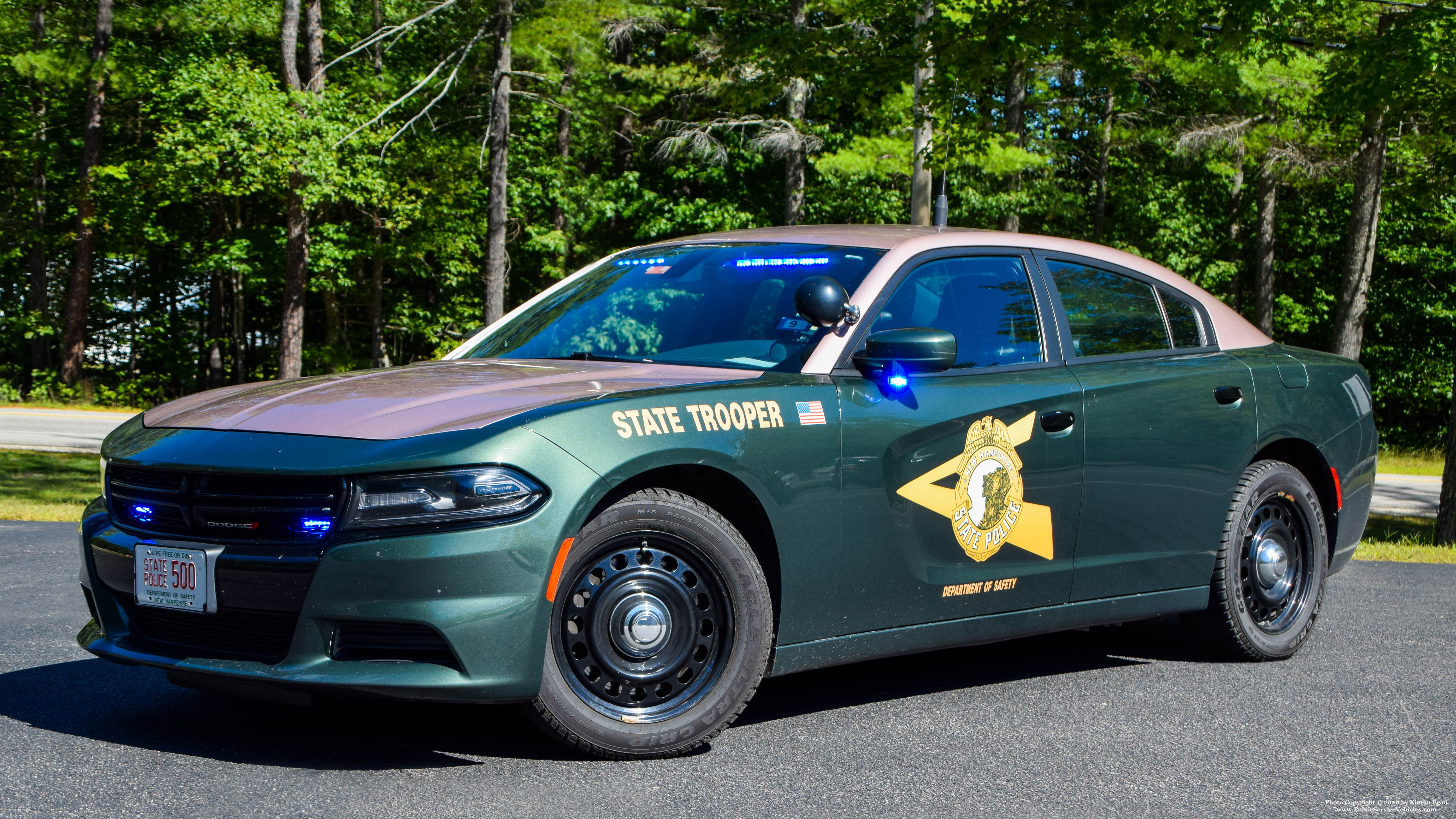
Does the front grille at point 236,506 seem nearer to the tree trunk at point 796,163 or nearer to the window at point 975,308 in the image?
the window at point 975,308

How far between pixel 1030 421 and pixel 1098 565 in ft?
2.14

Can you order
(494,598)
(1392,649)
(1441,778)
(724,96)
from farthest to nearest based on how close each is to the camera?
(724,96), (1392,649), (1441,778), (494,598)

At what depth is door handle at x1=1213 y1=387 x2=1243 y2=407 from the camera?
520cm

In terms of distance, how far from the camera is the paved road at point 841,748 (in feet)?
11.1

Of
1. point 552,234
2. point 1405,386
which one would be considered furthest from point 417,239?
point 1405,386

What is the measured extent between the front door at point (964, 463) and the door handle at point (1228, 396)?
0.80 meters

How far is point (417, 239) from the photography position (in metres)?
31.3

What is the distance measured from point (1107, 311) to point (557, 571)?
2677 millimetres

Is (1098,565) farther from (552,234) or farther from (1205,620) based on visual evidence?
(552,234)

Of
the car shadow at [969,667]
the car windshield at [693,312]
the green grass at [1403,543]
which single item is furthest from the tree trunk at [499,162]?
the car windshield at [693,312]

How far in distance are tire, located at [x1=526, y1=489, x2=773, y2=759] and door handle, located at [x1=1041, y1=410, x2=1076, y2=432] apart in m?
1.29

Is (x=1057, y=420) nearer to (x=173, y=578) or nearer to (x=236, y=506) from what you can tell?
(x=236, y=506)

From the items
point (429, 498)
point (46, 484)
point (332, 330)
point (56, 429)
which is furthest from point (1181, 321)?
point (332, 330)

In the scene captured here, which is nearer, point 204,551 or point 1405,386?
point 204,551
